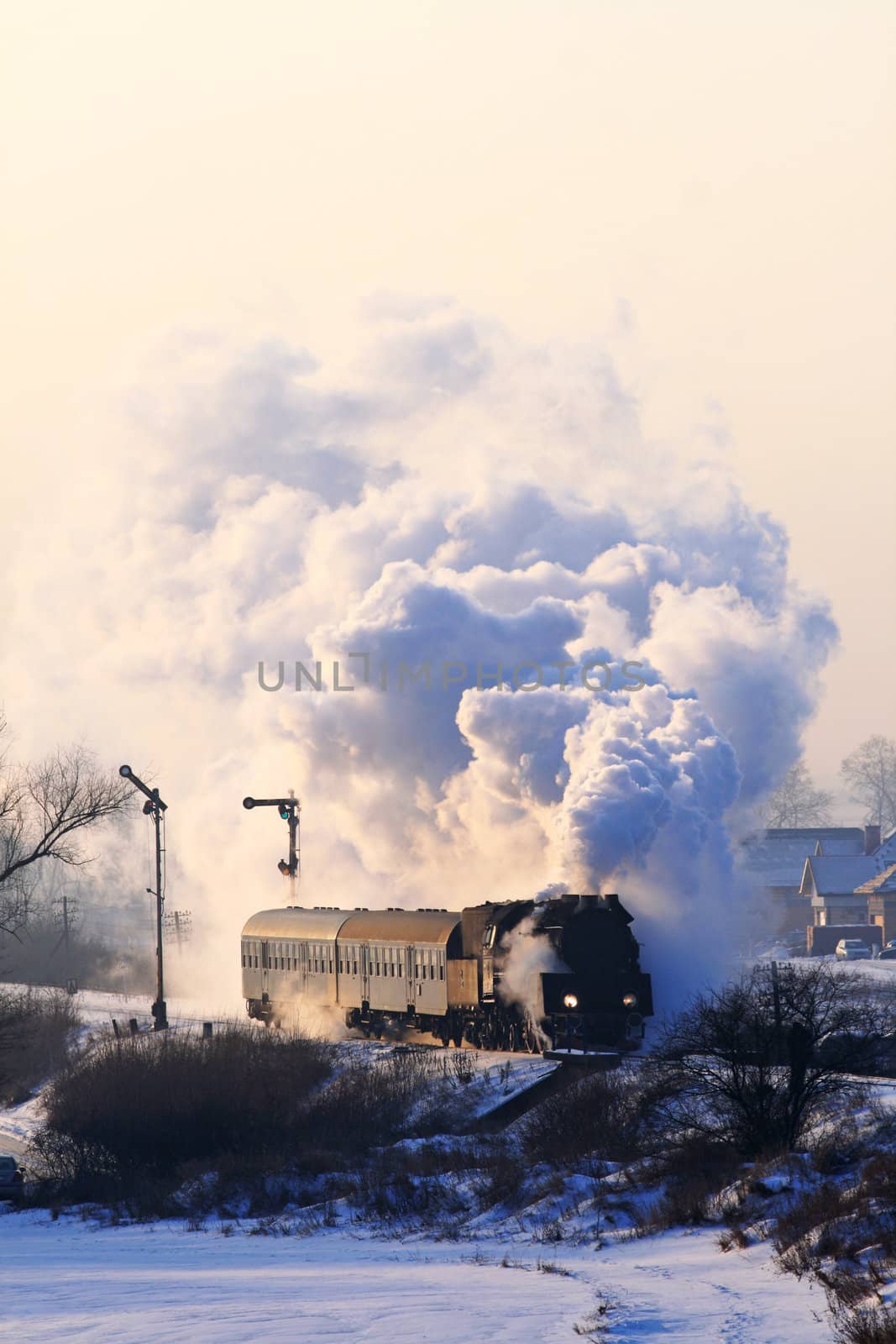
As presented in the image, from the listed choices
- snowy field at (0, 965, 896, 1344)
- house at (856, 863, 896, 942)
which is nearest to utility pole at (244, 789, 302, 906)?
snowy field at (0, 965, 896, 1344)

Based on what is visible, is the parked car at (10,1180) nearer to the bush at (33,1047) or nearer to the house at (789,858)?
the bush at (33,1047)

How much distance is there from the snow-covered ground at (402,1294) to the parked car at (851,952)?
7063cm

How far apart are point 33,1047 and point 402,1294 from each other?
129 feet

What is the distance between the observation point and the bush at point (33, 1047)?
5262cm

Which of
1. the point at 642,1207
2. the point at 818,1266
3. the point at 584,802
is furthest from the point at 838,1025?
the point at 584,802

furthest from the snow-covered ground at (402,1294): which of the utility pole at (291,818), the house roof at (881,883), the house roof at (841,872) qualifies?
the house roof at (841,872)

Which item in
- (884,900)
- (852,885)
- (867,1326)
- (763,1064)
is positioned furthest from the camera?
(852,885)

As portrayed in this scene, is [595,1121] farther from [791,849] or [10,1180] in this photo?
[791,849]

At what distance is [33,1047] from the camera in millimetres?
56750

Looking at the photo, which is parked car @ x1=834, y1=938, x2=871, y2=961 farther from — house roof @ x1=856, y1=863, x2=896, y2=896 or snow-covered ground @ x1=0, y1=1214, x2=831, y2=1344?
snow-covered ground @ x1=0, y1=1214, x2=831, y2=1344

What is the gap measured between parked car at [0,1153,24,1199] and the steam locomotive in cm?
1181

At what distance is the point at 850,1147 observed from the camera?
78.0ft

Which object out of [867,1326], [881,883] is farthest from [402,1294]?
[881,883]

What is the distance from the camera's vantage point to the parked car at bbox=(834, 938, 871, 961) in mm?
92375
